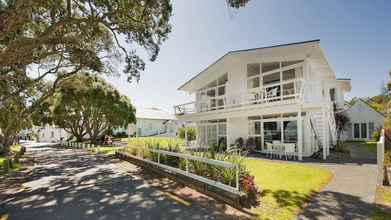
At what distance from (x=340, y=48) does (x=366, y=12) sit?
4.60 meters

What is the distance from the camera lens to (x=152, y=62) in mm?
12352

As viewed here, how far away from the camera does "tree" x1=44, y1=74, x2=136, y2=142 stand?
908 inches

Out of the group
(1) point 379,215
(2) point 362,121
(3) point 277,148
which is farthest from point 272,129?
(2) point 362,121

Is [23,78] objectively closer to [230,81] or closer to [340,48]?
[230,81]

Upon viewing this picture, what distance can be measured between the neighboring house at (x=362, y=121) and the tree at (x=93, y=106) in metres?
27.6

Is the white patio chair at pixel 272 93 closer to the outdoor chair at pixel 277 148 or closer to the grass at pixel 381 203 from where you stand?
the outdoor chair at pixel 277 148

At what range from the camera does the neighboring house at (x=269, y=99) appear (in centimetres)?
1296

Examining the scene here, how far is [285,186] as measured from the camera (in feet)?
22.6

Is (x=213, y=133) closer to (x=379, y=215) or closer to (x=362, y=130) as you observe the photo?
(x=379, y=215)

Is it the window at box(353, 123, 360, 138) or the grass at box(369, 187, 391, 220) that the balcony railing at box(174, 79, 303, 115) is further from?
the window at box(353, 123, 360, 138)

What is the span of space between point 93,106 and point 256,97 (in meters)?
19.9

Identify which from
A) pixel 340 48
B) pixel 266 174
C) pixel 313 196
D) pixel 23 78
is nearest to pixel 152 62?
pixel 23 78

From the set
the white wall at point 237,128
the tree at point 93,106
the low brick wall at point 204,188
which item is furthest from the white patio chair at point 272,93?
the tree at point 93,106

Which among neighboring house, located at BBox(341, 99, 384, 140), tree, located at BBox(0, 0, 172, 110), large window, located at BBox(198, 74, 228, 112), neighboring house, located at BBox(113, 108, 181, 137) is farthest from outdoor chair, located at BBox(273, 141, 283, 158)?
neighboring house, located at BBox(113, 108, 181, 137)
